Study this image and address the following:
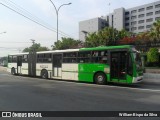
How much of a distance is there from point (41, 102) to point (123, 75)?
328 inches

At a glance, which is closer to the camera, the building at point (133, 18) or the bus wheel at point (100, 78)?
the bus wheel at point (100, 78)

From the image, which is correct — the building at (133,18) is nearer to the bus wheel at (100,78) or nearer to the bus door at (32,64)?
the bus door at (32,64)

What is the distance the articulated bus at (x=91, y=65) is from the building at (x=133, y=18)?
330 ft

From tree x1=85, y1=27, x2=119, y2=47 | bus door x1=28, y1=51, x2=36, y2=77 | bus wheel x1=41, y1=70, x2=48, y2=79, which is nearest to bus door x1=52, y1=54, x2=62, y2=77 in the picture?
bus wheel x1=41, y1=70, x2=48, y2=79

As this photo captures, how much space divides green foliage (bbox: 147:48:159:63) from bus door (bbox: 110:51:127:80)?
23.7 metres

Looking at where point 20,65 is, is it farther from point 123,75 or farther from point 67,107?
point 67,107

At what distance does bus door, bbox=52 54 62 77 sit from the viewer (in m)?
23.2

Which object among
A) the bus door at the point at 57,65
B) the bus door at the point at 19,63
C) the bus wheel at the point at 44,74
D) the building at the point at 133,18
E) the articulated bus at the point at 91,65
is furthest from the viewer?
Result: the building at the point at 133,18

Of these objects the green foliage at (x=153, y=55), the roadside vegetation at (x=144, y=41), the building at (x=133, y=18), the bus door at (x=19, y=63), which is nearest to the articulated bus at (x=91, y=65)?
the bus door at (x=19, y=63)

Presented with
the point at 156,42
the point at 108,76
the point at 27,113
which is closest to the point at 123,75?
the point at 108,76

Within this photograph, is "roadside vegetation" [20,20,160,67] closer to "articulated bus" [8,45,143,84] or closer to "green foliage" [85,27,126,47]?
"green foliage" [85,27,126,47]

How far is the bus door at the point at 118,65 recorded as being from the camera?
59.2 feet

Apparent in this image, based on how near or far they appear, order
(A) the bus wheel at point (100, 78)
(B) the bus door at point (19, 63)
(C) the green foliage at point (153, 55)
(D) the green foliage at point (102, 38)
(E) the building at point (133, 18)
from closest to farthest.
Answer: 1. (A) the bus wheel at point (100, 78)
2. (B) the bus door at point (19, 63)
3. (C) the green foliage at point (153, 55)
4. (D) the green foliage at point (102, 38)
5. (E) the building at point (133, 18)

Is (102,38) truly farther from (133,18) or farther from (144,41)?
(133,18)
